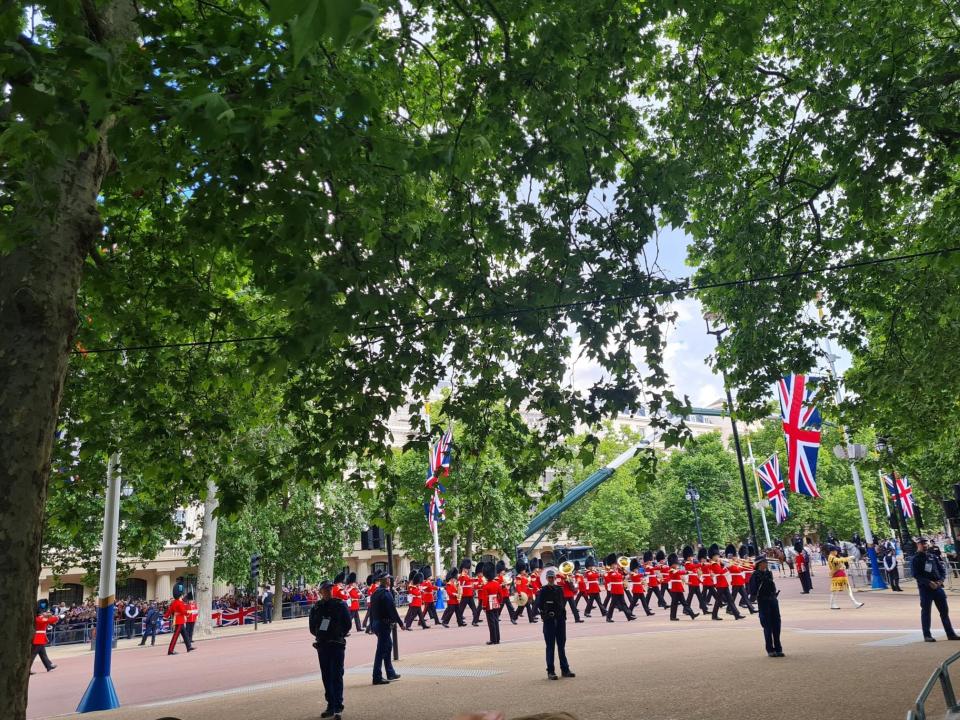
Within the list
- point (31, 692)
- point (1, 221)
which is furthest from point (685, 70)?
point (31, 692)

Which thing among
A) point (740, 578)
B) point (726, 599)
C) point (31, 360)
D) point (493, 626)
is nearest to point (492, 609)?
point (493, 626)

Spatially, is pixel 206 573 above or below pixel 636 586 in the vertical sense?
above

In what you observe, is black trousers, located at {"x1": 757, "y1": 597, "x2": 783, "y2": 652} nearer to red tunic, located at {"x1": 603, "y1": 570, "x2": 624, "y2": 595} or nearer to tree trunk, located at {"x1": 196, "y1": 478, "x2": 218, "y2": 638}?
red tunic, located at {"x1": 603, "y1": 570, "x2": 624, "y2": 595}

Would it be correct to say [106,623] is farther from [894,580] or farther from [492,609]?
[894,580]

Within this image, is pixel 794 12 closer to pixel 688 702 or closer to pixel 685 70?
pixel 685 70

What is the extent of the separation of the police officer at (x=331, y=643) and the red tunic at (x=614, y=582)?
14757 mm

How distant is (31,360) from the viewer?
5.51m

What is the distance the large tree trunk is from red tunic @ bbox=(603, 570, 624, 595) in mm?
20955

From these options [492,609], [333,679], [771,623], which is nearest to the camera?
[333,679]

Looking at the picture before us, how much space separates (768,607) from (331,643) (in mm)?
7653

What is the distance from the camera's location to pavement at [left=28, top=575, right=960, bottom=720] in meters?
9.33

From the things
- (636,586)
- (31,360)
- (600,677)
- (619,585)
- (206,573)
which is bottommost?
(600,677)

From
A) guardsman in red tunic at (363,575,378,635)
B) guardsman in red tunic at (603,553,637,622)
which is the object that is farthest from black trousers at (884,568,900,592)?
guardsman in red tunic at (363,575,378,635)

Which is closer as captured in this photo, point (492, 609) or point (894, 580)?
point (492, 609)
